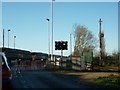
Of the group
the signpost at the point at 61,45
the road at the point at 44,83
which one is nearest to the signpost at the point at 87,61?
the signpost at the point at 61,45

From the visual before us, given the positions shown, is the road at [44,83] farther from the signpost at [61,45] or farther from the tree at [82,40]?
the tree at [82,40]

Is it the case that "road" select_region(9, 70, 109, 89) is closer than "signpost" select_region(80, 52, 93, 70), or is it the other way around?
"road" select_region(9, 70, 109, 89)

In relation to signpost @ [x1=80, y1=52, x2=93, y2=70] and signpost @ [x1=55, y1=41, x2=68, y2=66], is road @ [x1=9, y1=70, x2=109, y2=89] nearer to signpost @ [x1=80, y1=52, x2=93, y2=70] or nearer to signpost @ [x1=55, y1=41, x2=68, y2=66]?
signpost @ [x1=55, y1=41, x2=68, y2=66]

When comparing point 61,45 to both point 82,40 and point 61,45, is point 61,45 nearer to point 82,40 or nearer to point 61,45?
point 61,45

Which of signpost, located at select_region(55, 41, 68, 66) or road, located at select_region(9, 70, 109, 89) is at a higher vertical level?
signpost, located at select_region(55, 41, 68, 66)

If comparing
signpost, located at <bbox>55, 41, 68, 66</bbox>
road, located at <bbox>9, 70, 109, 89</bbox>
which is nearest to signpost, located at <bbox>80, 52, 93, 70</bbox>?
signpost, located at <bbox>55, 41, 68, 66</bbox>

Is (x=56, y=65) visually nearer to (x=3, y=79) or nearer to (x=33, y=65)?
(x=33, y=65)

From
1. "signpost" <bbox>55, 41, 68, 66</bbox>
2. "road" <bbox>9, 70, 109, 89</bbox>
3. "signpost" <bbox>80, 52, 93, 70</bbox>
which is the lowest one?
"road" <bbox>9, 70, 109, 89</bbox>

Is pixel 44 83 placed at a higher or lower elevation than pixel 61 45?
lower

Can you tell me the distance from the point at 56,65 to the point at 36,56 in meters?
30.3

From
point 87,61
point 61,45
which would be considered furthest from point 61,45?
Answer: point 87,61

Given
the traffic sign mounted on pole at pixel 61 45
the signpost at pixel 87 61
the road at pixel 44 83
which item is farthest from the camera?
the signpost at pixel 87 61

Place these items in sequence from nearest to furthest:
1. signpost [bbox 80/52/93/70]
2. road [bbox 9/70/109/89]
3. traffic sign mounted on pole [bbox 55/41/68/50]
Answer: road [bbox 9/70/109/89] → traffic sign mounted on pole [bbox 55/41/68/50] → signpost [bbox 80/52/93/70]

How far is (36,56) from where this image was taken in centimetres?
7200
